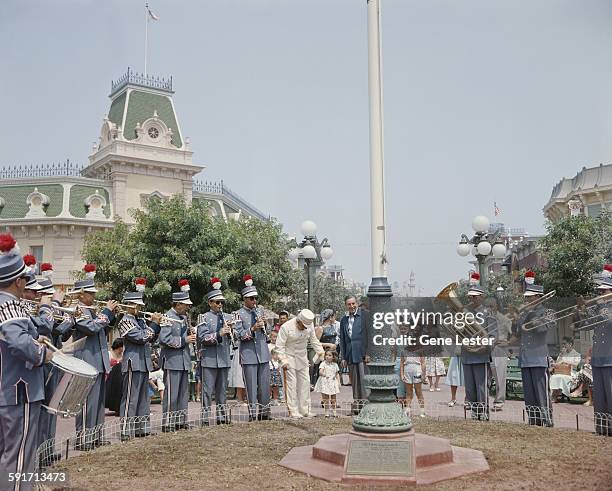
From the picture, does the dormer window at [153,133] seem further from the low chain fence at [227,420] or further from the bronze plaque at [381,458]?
the bronze plaque at [381,458]

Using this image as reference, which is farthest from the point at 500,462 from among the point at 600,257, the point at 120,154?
the point at 120,154

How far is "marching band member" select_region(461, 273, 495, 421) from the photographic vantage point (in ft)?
34.0

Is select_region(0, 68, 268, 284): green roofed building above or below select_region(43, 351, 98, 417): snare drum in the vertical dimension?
above

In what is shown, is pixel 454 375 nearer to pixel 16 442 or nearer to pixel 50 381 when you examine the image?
pixel 50 381

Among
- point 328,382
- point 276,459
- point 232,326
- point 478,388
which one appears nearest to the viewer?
point 276,459

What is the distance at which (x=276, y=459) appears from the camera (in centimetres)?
736

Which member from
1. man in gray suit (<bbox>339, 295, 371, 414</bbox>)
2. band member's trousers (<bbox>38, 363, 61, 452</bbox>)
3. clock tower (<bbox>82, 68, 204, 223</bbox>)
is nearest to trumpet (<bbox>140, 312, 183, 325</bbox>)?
band member's trousers (<bbox>38, 363, 61, 452</bbox>)

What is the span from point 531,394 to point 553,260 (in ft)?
66.4

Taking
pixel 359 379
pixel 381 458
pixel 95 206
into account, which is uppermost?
pixel 95 206

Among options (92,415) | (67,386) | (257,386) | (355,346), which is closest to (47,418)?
(92,415)

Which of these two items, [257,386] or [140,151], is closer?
[257,386]

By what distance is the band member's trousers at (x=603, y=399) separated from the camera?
884 centimetres

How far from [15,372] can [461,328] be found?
7.31 metres

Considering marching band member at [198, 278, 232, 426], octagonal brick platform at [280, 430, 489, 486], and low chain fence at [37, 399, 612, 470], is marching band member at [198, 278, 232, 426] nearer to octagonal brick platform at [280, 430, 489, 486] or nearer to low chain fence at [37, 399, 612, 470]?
low chain fence at [37, 399, 612, 470]
